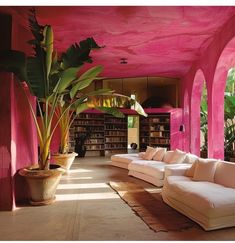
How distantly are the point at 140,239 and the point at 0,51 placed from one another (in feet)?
11.5

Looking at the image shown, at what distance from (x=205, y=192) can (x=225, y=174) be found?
800 millimetres

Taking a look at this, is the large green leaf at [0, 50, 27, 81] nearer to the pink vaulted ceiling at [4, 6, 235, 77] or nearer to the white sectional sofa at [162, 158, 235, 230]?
the pink vaulted ceiling at [4, 6, 235, 77]

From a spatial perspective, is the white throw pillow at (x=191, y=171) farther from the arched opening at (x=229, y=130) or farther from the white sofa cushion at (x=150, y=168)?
the arched opening at (x=229, y=130)

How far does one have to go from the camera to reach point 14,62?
165 inches

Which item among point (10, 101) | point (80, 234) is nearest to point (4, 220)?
point (80, 234)

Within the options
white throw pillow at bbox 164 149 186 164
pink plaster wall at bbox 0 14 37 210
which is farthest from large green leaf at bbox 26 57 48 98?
white throw pillow at bbox 164 149 186 164

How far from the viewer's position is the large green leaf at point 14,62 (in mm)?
4199

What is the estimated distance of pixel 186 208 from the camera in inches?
159

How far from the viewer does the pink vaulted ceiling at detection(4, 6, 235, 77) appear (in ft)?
15.4

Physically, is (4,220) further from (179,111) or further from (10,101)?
(179,111)

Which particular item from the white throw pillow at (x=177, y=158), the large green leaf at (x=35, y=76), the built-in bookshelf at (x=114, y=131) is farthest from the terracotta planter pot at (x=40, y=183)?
the built-in bookshelf at (x=114, y=131)

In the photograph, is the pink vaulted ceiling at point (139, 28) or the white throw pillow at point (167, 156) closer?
the pink vaulted ceiling at point (139, 28)

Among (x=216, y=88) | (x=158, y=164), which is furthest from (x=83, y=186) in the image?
(x=216, y=88)

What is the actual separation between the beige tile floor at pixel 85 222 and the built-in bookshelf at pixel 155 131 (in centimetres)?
686
